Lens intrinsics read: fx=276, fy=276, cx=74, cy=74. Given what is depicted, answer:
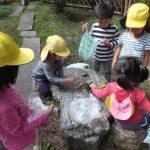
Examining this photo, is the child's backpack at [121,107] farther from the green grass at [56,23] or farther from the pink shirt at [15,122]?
the green grass at [56,23]

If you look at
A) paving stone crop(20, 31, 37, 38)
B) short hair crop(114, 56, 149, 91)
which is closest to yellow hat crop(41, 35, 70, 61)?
short hair crop(114, 56, 149, 91)

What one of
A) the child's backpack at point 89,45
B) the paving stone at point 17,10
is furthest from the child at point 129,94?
the paving stone at point 17,10

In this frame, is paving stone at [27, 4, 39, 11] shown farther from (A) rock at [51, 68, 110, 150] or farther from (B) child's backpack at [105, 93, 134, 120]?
(B) child's backpack at [105, 93, 134, 120]

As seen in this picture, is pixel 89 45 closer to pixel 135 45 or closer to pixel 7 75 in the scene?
pixel 135 45

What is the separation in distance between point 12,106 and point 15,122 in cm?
12

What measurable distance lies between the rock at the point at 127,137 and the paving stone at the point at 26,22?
4378mm

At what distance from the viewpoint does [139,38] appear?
3361mm

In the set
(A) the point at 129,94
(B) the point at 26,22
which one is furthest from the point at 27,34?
(A) the point at 129,94

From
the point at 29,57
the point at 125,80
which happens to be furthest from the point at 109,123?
the point at 29,57

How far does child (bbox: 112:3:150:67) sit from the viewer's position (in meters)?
3.23

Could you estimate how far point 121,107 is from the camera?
2.83 m

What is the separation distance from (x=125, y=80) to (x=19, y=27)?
4.90 m

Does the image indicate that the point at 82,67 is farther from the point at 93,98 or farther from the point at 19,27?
the point at 19,27

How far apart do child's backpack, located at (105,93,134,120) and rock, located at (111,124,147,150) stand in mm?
288
